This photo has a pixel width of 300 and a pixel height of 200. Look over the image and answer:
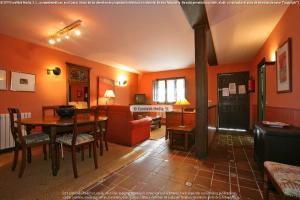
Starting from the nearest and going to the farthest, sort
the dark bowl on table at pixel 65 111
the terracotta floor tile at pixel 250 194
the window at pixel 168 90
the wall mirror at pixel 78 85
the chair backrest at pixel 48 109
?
the terracotta floor tile at pixel 250 194 < the dark bowl on table at pixel 65 111 < the chair backrest at pixel 48 109 < the wall mirror at pixel 78 85 < the window at pixel 168 90

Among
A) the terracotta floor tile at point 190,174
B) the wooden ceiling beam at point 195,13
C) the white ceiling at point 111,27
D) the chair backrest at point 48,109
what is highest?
the white ceiling at point 111,27

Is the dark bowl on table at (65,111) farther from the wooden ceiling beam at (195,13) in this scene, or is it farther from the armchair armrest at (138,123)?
the wooden ceiling beam at (195,13)

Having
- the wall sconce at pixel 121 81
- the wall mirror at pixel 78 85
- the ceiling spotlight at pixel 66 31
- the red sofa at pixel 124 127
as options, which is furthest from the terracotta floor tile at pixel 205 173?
the wall sconce at pixel 121 81

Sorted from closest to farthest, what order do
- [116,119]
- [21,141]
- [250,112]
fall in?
[21,141] < [116,119] < [250,112]

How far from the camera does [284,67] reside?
8.09 ft

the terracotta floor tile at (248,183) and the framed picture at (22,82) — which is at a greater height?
the framed picture at (22,82)

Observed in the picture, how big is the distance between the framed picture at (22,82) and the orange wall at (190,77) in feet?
15.0

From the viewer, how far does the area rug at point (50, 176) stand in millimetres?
1792

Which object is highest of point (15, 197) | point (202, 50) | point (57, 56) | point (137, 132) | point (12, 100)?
point (57, 56)

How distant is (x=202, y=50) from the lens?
9.24 ft

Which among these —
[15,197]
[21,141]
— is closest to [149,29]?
[21,141]

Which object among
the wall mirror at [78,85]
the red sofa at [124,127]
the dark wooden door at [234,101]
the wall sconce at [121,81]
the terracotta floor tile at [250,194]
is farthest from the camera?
the wall sconce at [121,81]

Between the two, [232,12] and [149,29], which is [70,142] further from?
[232,12]

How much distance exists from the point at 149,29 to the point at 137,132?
2.33 metres
